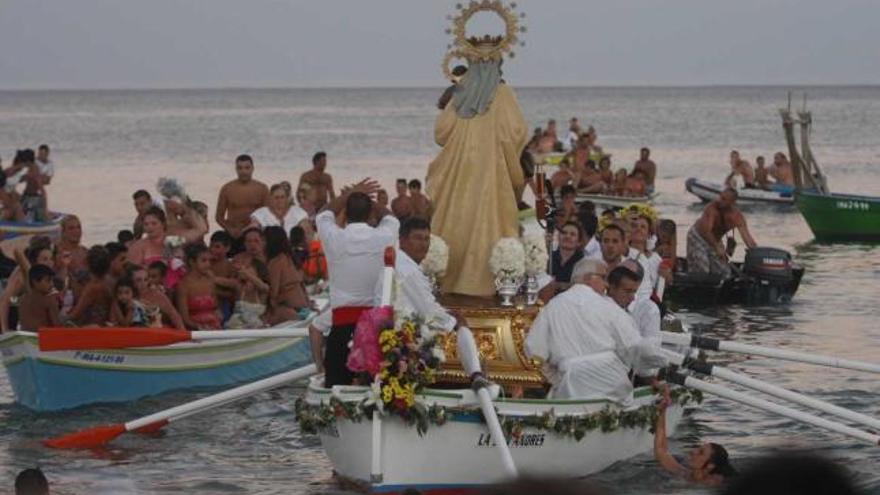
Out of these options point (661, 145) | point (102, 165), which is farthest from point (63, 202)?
point (661, 145)

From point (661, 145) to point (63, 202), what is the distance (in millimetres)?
46343

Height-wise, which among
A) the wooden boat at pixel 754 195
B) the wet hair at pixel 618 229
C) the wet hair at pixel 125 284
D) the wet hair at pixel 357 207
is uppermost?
the wooden boat at pixel 754 195

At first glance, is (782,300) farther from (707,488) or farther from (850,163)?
(850,163)

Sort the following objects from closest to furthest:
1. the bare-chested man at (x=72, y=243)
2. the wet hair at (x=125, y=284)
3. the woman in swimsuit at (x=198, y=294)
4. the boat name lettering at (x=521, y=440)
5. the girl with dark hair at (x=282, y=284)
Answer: the boat name lettering at (x=521, y=440), the wet hair at (x=125, y=284), the woman in swimsuit at (x=198, y=294), the girl with dark hair at (x=282, y=284), the bare-chested man at (x=72, y=243)

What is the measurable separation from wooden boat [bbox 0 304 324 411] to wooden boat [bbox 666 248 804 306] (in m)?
7.67

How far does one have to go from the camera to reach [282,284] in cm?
1805

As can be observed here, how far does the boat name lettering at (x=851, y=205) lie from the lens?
3362cm

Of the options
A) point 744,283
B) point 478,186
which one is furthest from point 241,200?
point 478,186

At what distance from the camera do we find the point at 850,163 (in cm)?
7150

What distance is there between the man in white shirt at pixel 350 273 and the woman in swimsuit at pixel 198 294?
16.9 ft

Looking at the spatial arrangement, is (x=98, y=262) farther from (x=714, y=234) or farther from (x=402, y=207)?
(x=402, y=207)

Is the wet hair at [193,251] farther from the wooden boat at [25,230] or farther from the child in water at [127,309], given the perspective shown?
the wooden boat at [25,230]

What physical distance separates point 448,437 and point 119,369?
5.85 metres

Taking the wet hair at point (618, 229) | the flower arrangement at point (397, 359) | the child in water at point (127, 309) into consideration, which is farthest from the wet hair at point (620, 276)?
the child in water at point (127, 309)
